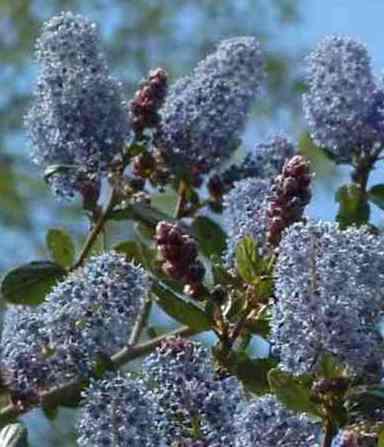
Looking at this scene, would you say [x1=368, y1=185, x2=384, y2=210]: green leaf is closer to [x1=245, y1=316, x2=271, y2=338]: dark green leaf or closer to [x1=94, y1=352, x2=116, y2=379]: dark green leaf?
[x1=245, y1=316, x2=271, y2=338]: dark green leaf

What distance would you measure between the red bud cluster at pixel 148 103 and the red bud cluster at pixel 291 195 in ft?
1.07

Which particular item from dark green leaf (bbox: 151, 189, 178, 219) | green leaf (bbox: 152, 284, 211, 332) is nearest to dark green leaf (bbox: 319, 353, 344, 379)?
green leaf (bbox: 152, 284, 211, 332)

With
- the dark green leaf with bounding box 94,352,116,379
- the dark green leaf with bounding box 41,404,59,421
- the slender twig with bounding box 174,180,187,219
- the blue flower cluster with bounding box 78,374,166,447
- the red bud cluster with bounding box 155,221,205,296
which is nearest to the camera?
the blue flower cluster with bounding box 78,374,166,447

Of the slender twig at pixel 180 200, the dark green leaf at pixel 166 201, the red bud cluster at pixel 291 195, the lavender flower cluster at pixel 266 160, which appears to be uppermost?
the dark green leaf at pixel 166 201

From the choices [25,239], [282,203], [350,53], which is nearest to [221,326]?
[282,203]

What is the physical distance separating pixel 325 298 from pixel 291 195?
198 mm

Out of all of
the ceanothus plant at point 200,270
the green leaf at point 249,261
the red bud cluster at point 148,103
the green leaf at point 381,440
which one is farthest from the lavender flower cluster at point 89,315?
the red bud cluster at point 148,103

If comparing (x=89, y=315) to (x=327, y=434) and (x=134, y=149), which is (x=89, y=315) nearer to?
(x=327, y=434)

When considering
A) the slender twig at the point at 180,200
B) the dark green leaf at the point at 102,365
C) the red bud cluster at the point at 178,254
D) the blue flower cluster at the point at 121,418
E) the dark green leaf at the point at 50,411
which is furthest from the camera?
the slender twig at the point at 180,200

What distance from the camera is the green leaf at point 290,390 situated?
1594 millimetres

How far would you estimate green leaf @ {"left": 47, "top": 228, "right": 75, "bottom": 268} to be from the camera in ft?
6.91

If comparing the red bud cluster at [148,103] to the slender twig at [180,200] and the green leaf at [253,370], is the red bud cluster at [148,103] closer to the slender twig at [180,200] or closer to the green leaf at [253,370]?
the slender twig at [180,200]

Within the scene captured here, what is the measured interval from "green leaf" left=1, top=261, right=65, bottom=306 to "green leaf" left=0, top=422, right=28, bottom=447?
27 centimetres

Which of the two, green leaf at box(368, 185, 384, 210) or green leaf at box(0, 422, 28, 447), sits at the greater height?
green leaf at box(368, 185, 384, 210)
